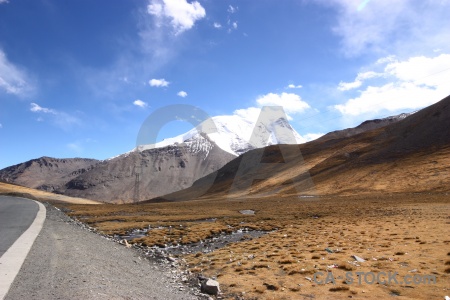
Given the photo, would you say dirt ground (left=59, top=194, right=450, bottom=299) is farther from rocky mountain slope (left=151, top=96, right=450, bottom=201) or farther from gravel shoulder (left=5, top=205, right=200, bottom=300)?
rocky mountain slope (left=151, top=96, right=450, bottom=201)

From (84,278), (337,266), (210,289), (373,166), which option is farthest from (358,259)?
(373,166)

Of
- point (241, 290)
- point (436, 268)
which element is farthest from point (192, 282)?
point (436, 268)

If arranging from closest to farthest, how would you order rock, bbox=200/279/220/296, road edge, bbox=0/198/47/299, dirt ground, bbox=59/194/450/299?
road edge, bbox=0/198/47/299 → dirt ground, bbox=59/194/450/299 → rock, bbox=200/279/220/296

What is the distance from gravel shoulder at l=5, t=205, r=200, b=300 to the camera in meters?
8.58

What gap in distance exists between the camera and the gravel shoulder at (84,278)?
338 inches

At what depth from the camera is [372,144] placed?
144m

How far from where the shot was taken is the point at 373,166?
11488 cm

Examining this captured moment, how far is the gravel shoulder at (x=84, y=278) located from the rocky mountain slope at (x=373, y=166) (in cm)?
8448

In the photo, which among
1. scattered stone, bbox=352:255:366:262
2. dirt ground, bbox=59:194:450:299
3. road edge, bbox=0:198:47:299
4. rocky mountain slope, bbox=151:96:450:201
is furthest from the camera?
rocky mountain slope, bbox=151:96:450:201

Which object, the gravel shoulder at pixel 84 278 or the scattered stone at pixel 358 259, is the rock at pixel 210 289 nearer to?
the gravel shoulder at pixel 84 278

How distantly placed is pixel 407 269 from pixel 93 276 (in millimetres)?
13481

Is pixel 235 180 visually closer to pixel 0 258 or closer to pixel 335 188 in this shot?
pixel 335 188

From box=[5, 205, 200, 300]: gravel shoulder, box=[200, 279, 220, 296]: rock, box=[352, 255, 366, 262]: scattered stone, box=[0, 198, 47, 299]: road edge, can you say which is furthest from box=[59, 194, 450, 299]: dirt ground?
box=[0, 198, 47, 299]: road edge

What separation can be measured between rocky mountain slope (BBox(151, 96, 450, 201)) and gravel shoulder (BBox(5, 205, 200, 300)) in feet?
277
